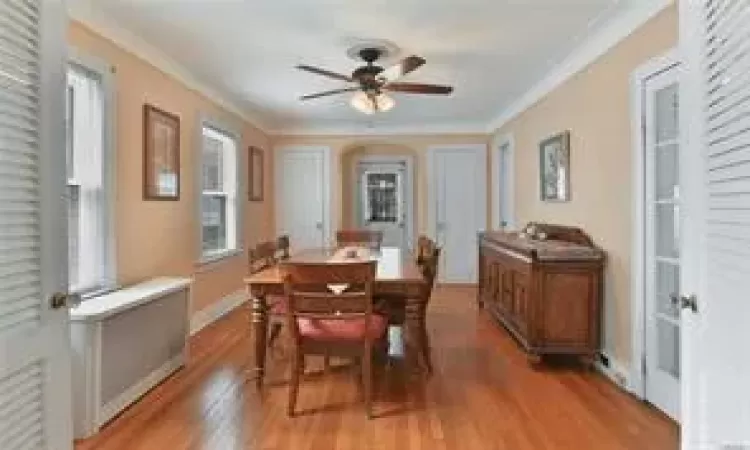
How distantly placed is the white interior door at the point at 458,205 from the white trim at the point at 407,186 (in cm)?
31

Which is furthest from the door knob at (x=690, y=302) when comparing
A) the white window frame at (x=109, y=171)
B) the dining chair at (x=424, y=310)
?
the white window frame at (x=109, y=171)

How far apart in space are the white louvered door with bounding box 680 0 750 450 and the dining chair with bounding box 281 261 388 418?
1629 millimetres

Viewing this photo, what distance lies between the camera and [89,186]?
11.8ft

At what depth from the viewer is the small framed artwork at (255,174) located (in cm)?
712

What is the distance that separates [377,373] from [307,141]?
16.6 ft

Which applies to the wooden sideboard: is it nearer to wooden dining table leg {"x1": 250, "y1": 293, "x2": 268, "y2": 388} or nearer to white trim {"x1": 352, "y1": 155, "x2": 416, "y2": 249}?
wooden dining table leg {"x1": 250, "y1": 293, "x2": 268, "y2": 388}

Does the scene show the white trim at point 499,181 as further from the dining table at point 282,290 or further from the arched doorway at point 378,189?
the dining table at point 282,290

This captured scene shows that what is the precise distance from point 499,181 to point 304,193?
284 centimetres

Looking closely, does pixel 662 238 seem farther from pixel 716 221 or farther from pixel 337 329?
pixel 337 329

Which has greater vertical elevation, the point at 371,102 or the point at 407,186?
the point at 371,102

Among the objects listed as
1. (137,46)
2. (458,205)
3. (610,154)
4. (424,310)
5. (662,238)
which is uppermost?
(137,46)

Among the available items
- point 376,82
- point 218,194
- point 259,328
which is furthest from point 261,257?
point 218,194

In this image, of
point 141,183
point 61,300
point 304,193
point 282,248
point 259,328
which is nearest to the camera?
point 61,300

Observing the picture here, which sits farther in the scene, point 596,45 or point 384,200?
point 384,200
